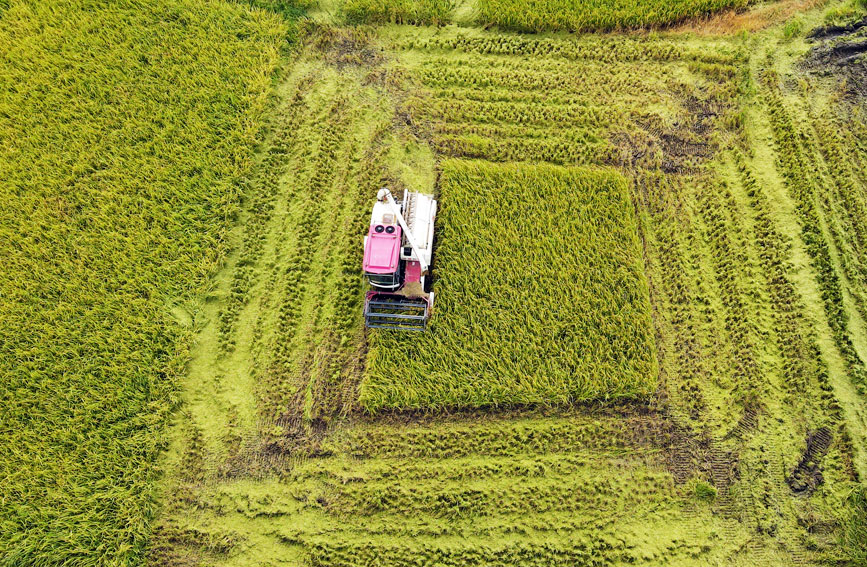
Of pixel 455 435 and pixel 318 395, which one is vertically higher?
pixel 318 395

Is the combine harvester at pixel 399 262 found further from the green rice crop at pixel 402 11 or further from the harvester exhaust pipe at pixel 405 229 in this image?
the green rice crop at pixel 402 11

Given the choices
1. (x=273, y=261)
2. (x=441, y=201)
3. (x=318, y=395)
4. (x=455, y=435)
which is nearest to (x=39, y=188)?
(x=273, y=261)

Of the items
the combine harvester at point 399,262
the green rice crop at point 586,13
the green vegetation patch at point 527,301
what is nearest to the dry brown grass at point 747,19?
the green rice crop at point 586,13

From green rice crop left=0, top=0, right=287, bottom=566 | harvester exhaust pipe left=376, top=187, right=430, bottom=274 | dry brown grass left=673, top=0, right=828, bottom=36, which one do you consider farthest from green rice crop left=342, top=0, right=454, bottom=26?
dry brown grass left=673, top=0, right=828, bottom=36

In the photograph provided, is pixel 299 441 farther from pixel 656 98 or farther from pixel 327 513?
pixel 656 98

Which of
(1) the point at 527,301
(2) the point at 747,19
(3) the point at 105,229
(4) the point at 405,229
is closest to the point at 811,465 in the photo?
(1) the point at 527,301

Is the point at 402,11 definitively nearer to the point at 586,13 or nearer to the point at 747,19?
the point at 586,13
